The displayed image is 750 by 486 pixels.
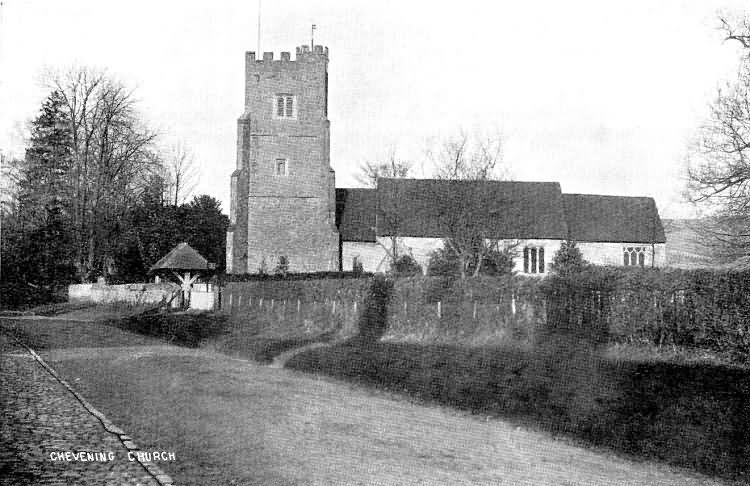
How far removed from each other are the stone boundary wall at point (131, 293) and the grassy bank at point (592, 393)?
82.7ft

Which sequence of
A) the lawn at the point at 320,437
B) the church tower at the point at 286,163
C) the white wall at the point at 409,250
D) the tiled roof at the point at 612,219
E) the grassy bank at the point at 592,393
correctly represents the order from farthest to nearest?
1. the tiled roof at the point at 612,219
2. the white wall at the point at 409,250
3. the church tower at the point at 286,163
4. the grassy bank at the point at 592,393
5. the lawn at the point at 320,437

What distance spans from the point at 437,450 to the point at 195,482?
11.1 feet

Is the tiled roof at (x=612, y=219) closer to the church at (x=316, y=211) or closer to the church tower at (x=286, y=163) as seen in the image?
the church at (x=316, y=211)

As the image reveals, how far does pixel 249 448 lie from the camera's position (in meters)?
9.43

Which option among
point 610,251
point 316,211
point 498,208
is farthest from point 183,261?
point 610,251

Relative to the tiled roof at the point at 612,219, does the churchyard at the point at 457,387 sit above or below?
below

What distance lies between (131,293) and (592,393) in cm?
3737

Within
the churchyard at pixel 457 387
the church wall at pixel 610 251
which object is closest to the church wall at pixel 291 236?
the church wall at pixel 610 251

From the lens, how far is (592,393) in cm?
1345

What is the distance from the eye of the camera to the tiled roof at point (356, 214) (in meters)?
55.6

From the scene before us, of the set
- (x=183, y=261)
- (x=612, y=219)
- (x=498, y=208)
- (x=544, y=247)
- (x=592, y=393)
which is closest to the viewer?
(x=592, y=393)

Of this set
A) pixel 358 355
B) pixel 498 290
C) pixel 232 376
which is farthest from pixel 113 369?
pixel 498 290

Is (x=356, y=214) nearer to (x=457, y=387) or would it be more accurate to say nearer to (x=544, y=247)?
(x=544, y=247)

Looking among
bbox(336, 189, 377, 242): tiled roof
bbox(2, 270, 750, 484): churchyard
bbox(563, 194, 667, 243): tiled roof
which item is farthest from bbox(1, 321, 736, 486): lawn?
bbox(563, 194, 667, 243): tiled roof
